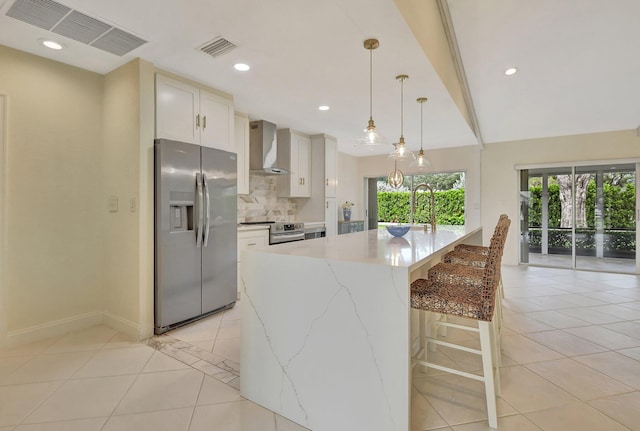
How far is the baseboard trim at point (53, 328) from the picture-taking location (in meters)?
2.56

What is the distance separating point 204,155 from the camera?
10.0ft

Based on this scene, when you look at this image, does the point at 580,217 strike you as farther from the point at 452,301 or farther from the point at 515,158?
the point at 452,301

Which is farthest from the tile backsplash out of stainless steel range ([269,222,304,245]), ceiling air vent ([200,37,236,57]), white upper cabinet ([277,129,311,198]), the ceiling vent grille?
the ceiling vent grille

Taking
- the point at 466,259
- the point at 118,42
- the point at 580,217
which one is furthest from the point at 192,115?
the point at 580,217

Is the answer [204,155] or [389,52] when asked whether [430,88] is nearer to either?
[389,52]

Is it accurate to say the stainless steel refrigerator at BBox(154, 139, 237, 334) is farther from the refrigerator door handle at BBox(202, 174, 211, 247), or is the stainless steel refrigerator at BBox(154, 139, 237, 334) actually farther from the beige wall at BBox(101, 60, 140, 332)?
the beige wall at BBox(101, 60, 140, 332)

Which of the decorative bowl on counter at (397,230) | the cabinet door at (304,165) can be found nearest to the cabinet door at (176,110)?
the decorative bowl on counter at (397,230)


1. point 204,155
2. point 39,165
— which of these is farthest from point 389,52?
point 39,165

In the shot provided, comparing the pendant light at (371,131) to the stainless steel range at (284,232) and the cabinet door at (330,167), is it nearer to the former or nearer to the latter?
the stainless steel range at (284,232)

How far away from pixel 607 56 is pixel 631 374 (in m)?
2.95

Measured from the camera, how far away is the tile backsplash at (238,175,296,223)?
4.58 m

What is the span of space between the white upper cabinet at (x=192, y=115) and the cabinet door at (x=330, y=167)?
210cm

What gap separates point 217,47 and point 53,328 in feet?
9.08

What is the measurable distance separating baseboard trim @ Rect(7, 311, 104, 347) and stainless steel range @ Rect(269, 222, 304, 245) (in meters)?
1.97
